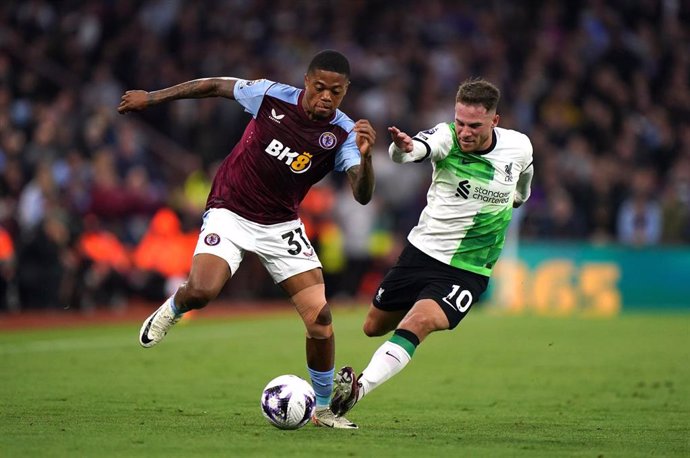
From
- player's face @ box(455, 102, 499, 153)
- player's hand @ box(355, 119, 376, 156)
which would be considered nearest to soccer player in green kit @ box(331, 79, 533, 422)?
player's face @ box(455, 102, 499, 153)

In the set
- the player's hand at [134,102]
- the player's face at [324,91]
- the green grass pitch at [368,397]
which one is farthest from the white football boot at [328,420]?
the player's hand at [134,102]

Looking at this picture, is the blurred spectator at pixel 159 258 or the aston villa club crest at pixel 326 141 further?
the blurred spectator at pixel 159 258

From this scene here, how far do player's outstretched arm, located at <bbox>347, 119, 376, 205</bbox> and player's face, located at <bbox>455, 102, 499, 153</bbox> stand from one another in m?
0.79

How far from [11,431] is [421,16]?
20148mm

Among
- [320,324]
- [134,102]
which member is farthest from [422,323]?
[134,102]

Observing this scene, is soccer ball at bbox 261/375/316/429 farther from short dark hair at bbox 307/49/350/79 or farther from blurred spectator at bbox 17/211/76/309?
blurred spectator at bbox 17/211/76/309

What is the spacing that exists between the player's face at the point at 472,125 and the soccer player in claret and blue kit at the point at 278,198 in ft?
2.50

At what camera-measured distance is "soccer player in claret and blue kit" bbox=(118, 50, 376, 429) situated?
29.0 ft

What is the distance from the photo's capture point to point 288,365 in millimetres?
13281

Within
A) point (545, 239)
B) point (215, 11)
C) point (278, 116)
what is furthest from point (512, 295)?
point (278, 116)

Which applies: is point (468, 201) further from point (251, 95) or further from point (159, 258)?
point (159, 258)

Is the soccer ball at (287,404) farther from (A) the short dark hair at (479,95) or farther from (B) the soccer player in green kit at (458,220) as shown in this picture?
(A) the short dark hair at (479,95)

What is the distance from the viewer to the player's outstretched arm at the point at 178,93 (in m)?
9.01

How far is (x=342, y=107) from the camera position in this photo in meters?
23.5
